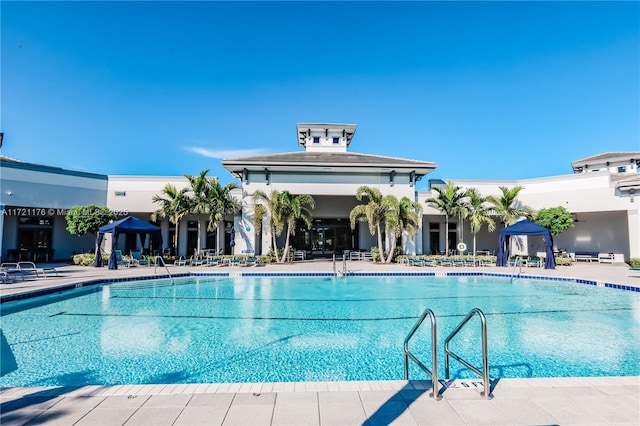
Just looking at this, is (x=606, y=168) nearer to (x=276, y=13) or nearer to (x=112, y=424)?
(x=276, y=13)

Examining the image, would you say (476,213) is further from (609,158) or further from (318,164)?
(609,158)

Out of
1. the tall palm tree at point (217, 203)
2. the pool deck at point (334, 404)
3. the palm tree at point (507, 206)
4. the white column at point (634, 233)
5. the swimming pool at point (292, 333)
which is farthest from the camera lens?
the palm tree at point (507, 206)

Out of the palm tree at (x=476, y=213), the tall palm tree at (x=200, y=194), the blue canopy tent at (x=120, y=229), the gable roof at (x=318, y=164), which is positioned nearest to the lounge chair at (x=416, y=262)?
the palm tree at (x=476, y=213)

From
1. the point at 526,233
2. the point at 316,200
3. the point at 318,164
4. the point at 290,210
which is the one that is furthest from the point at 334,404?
the point at 316,200

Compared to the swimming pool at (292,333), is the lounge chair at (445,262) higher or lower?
higher

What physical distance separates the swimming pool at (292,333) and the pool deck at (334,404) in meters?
0.76

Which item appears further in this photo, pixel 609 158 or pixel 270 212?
pixel 609 158

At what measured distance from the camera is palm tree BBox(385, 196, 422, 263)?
17.7 metres

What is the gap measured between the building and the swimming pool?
32.2 ft

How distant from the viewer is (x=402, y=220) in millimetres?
18312

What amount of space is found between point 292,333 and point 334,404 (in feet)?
12.2

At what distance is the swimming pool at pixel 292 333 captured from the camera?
15.5 feet

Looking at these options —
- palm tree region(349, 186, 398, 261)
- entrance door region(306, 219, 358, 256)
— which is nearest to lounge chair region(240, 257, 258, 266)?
palm tree region(349, 186, 398, 261)

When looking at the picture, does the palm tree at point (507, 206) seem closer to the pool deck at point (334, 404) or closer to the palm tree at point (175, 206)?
the palm tree at point (175, 206)
